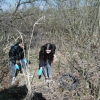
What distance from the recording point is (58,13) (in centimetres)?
862

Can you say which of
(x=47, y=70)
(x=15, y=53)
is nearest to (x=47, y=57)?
(x=47, y=70)

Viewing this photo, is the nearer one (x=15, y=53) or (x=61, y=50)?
(x=15, y=53)

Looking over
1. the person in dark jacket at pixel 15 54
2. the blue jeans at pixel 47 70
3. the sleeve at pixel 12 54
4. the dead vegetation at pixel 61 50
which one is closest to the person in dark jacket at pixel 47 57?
the blue jeans at pixel 47 70

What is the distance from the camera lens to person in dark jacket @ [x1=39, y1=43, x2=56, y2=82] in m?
5.82

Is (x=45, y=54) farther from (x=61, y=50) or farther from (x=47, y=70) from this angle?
(x=61, y=50)

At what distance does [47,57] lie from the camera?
19.8 feet

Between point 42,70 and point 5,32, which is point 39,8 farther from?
point 42,70

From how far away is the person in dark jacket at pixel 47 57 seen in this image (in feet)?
19.1

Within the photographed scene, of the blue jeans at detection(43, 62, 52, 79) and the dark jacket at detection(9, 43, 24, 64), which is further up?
the dark jacket at detection(9, 43, 24, 64)

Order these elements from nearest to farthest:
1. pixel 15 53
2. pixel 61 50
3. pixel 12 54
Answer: pixel 12 54
pixel 15 53
pixel 61 50

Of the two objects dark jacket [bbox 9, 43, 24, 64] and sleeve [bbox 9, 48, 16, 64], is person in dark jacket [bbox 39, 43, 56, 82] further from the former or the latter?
sleeve [bbox 9, 48, 16, 64]

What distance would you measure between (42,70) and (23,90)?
3.68 ft

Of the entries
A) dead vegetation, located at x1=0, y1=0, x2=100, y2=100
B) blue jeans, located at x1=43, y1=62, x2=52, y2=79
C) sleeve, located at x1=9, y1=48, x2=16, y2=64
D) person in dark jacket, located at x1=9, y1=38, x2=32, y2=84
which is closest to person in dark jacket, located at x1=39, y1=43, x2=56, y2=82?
blue jeans, located at x1=43, y1=62, x2=52, y2=79

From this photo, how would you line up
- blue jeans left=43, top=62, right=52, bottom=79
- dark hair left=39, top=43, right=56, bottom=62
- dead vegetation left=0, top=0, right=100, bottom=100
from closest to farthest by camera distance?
1. dead vegetation left=0, top=0, right=100, bottom=100
2. dark hair left=39, top=43, right=56, bottom=62
3. blue jeans left=43, top=62, right=52, bottom=79
